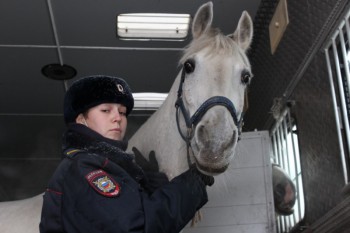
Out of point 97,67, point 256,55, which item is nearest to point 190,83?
point 256,55

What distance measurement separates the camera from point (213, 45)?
2.17 meters

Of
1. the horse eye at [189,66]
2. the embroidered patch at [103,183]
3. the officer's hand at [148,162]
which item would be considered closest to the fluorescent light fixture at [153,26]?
the horse eye at [189,66]

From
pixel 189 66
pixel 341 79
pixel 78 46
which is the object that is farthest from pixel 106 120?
pixel 78 46

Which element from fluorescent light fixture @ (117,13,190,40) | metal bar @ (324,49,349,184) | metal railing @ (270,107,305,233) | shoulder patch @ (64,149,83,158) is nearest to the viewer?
shoulder patch @ (64,149,83,158)

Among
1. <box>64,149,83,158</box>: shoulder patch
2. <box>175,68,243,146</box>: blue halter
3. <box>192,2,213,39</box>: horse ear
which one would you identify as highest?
<box>192,2,213,39</box>: horse ear

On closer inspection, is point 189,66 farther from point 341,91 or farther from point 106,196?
point 106,196

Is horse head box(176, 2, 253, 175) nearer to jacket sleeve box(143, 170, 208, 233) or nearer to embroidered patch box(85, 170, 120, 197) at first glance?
jacket sleeve box(143, 170, 208, 233)

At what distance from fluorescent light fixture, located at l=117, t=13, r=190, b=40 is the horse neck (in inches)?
38.9

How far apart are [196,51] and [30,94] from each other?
225 centimetres

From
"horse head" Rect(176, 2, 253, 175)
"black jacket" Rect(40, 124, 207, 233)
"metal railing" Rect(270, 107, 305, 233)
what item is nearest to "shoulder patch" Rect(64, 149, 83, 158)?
"black jacket" Rect(40, 124, 207, 233)

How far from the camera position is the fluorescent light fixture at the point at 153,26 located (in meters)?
3.19

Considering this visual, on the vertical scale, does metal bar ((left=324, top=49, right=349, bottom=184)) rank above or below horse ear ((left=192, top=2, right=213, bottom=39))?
below

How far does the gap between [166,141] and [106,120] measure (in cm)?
57

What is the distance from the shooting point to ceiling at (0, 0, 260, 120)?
307 centimetres
